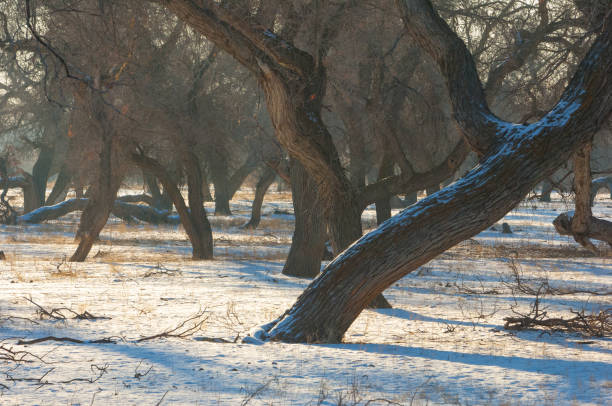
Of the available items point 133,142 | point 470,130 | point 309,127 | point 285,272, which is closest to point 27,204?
point 133,142

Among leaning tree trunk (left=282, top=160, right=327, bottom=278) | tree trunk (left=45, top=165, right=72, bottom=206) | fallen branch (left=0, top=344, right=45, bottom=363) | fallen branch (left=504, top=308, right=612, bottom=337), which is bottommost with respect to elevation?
fallen branch (left=0, top=344, right=45, bottom=363)

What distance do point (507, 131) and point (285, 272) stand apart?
7.57m

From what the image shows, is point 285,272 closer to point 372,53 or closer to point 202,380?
point 372,53

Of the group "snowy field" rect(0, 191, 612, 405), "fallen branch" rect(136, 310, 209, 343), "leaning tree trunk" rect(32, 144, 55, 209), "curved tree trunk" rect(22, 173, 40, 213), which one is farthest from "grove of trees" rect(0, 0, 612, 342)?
"leaning tree trunk" rect(32, 144, 55, 209)

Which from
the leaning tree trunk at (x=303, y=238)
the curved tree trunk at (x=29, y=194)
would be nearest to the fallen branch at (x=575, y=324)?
the leaning tree trunk at (x=303, y=238)

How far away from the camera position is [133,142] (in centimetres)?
1541

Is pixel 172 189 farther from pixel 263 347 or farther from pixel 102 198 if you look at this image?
pixel 263 347

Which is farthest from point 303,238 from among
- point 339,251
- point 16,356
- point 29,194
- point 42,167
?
point 42,167

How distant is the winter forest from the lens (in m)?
4.94

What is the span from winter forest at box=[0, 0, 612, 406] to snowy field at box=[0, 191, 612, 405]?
0.03 meters

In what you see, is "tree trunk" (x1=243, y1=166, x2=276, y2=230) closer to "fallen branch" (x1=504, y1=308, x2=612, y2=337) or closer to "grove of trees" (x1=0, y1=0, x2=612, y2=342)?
"grove of trees" (x1=0, y1=0, x2=612, y2=342)

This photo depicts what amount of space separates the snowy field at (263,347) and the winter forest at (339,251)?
0.03 metres

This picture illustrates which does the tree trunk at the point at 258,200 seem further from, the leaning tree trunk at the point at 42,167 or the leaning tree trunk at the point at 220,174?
the leaning tree trunk at the point at 42,167

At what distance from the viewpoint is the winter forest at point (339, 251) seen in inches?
194
